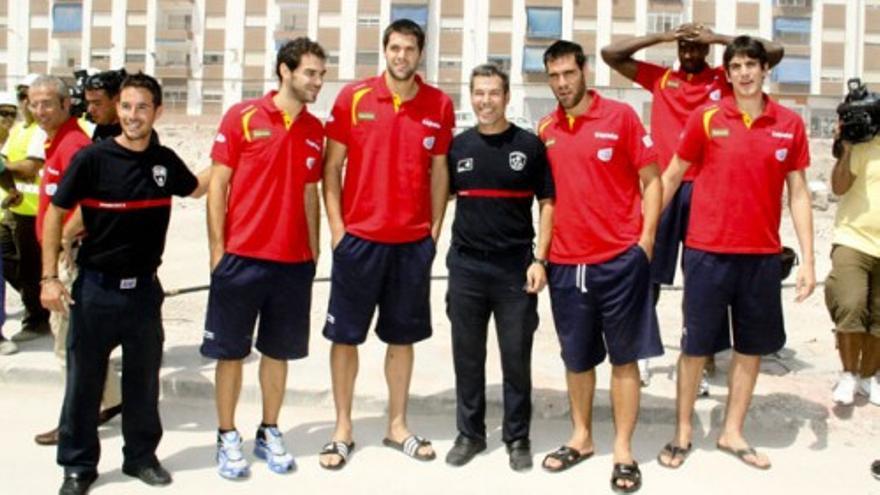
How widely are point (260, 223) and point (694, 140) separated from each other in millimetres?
2523

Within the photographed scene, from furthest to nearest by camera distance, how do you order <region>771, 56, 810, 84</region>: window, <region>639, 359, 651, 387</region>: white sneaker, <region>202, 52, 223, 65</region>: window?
<region>202, 52, 223, 65</region>: window < <region>771, 56, 810, 84</region>: window < <region>639, 359, 651, 387</region>: white sneaker

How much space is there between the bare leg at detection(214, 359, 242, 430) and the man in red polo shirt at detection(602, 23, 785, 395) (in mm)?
2874

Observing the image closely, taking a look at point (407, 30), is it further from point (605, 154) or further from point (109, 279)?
point (109, 279)

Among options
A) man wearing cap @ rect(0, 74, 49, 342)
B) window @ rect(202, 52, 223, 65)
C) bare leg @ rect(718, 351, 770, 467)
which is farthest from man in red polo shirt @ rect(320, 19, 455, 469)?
window @ rect(202, 52, 223, 65)

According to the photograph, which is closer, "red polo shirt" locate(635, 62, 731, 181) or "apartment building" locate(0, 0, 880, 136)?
"red polo shirt" locate(635, 62, 731, 181)

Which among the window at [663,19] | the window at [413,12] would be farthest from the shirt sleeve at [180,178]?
the window at [663,19]

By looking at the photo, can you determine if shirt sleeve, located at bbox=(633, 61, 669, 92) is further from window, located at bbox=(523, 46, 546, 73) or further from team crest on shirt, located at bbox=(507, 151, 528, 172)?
window, located at bbox=(523, 46, 546, 73)

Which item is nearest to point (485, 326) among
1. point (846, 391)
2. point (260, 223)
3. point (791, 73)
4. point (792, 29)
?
point (260, 223)

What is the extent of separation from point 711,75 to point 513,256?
80.9 inches

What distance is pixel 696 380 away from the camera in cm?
490

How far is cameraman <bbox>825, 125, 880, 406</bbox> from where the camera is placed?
5.56 metres

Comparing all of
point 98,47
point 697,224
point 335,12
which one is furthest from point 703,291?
point 98,47

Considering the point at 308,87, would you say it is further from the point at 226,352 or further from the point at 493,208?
the point at 226,352

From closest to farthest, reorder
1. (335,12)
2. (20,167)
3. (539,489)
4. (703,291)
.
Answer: (539,489), (703,291), (20,167), (335,12)
